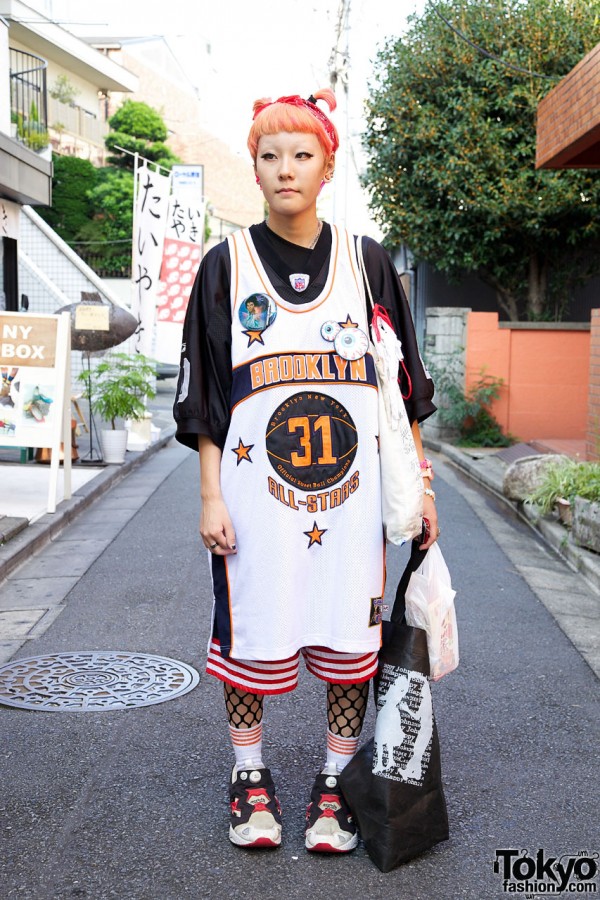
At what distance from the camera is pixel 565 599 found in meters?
6.36

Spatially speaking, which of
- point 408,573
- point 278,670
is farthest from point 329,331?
point 278,670

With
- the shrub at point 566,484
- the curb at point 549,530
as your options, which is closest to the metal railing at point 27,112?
the curb at point 549,530

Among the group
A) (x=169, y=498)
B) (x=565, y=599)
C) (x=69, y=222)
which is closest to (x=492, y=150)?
(x=169, y=498)

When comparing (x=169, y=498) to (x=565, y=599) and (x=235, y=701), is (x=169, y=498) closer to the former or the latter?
(x=565, y=599)

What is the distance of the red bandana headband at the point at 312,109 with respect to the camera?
112 inches

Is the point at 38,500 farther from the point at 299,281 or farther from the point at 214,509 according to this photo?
the point at 299,281

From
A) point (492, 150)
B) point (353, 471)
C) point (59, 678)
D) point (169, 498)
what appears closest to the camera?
point (353, 471)

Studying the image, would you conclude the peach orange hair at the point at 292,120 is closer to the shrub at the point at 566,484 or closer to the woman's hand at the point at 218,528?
the woman's hand at the point at 218,528

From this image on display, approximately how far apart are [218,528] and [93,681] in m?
1.99

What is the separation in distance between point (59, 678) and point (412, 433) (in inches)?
93.7

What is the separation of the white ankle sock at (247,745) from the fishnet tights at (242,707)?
2 cm

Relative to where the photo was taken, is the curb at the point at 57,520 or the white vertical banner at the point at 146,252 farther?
the white vertical banner at the point at 146,252

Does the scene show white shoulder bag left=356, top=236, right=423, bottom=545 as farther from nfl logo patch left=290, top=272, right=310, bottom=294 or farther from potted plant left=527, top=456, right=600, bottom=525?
potted plant left=527, top=456, right=600, bottom=525

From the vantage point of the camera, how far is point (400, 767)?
286 cm
